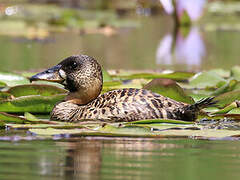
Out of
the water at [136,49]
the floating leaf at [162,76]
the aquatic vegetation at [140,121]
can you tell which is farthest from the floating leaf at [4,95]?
the water at [136,49]

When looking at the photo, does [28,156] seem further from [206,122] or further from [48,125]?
[206,122]

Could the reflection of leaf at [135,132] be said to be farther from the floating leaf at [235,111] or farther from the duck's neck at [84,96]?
the duck's neck at [84,96]

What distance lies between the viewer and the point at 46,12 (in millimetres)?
23375

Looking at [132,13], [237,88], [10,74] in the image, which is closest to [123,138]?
[237,88]

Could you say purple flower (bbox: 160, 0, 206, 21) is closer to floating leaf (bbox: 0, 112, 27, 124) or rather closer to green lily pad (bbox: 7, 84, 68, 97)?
green lily pad (bbox: 7, 84, 68, 97)

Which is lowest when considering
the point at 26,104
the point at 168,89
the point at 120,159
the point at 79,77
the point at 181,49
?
the point at 120,159

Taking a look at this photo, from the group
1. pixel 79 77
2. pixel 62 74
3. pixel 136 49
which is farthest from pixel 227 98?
pixel 136 49

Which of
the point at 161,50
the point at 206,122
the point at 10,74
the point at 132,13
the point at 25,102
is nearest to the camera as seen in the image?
the point at 206,122

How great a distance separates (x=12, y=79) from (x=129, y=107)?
2.14 metres

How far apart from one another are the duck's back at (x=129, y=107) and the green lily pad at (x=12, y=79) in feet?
5.20

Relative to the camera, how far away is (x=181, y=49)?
1491 centimetres

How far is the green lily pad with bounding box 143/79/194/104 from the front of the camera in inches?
265

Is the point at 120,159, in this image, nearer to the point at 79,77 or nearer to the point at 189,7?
the point at 79,77

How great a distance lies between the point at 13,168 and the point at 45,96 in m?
2.65
